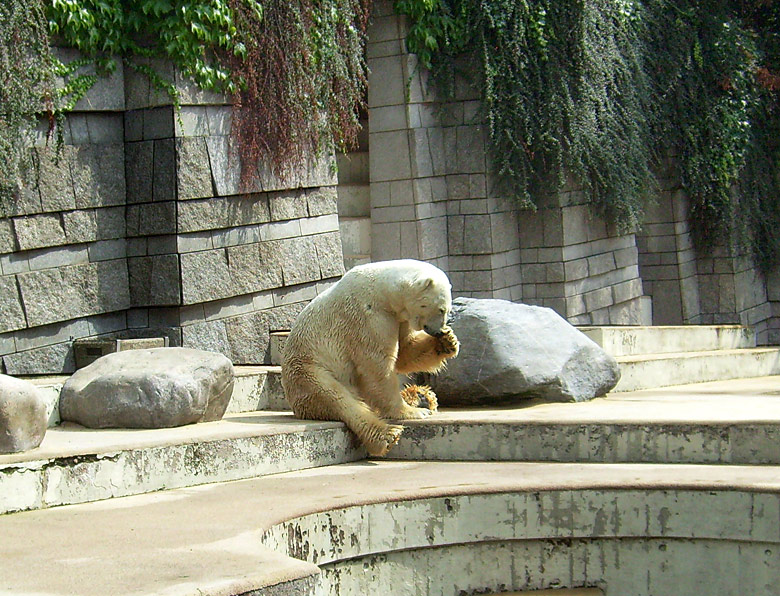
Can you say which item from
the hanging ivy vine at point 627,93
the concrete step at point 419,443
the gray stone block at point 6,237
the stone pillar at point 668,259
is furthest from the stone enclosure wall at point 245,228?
the concrete step at point 419,443

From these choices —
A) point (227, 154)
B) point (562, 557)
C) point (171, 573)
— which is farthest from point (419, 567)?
point (227, 154)

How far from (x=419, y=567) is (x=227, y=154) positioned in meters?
3.78

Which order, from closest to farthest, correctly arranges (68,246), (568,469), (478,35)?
(568,469), (68,246), (478,35)

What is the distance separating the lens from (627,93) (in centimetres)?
1113

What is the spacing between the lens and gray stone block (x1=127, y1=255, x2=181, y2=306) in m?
7.38

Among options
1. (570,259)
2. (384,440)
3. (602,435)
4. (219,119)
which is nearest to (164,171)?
(219,119)

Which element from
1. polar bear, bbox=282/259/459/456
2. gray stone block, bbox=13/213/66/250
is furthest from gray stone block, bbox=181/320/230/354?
polar bear, bbox=282/259/459/456

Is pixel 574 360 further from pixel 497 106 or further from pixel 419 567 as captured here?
pixel 497 106

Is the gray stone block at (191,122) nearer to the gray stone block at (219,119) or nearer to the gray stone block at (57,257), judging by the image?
the gray stone block at (219,119)

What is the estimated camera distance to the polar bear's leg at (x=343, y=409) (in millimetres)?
5480

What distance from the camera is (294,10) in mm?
7883

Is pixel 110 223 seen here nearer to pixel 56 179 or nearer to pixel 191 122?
pixel 56 179

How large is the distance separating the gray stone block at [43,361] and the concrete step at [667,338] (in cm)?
371

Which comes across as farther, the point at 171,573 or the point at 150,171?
the point at 150,171
